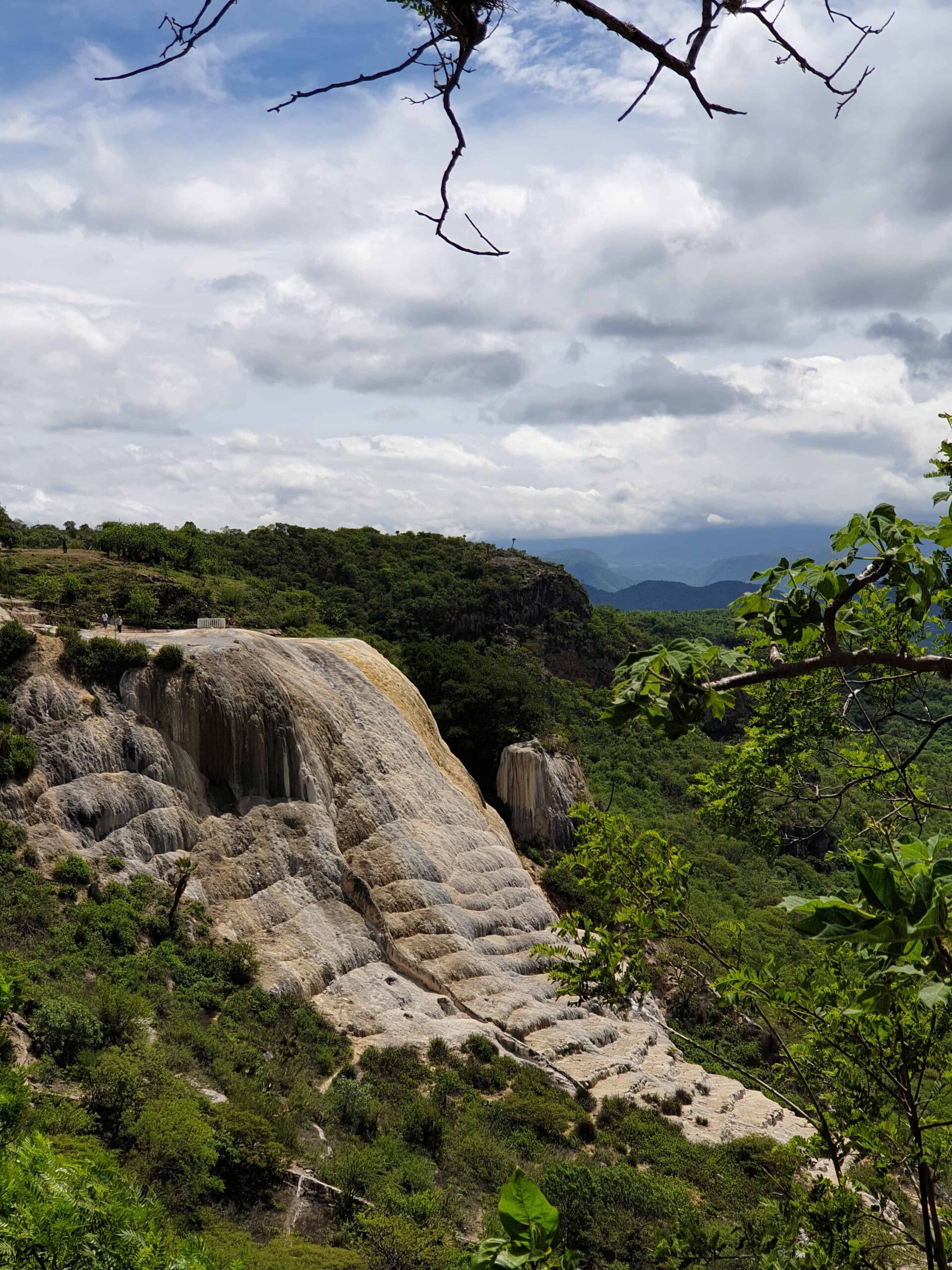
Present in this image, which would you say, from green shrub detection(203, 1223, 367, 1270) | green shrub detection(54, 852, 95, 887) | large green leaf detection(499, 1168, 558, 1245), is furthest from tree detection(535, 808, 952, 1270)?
green shrub detection(54, 852, 95, 887)

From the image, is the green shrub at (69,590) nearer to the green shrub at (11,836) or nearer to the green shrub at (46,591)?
the green shrub at (46,591)

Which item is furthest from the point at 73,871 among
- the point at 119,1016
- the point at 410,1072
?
the point at 410,1072

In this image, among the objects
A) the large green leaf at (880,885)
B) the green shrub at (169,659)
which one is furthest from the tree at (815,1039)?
the green shrub at (169,659)

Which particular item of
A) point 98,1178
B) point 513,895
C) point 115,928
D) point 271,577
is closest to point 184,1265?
point 98,1178

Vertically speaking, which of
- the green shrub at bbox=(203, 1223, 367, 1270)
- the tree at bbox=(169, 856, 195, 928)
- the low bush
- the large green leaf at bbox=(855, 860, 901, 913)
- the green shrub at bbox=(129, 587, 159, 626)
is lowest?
the low bush

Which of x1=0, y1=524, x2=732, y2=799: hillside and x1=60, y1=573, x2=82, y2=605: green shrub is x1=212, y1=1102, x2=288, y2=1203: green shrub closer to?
x1=0, y1=524, x2=732, y2=799: hillside

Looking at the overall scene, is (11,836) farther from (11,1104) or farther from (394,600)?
(394,600)
